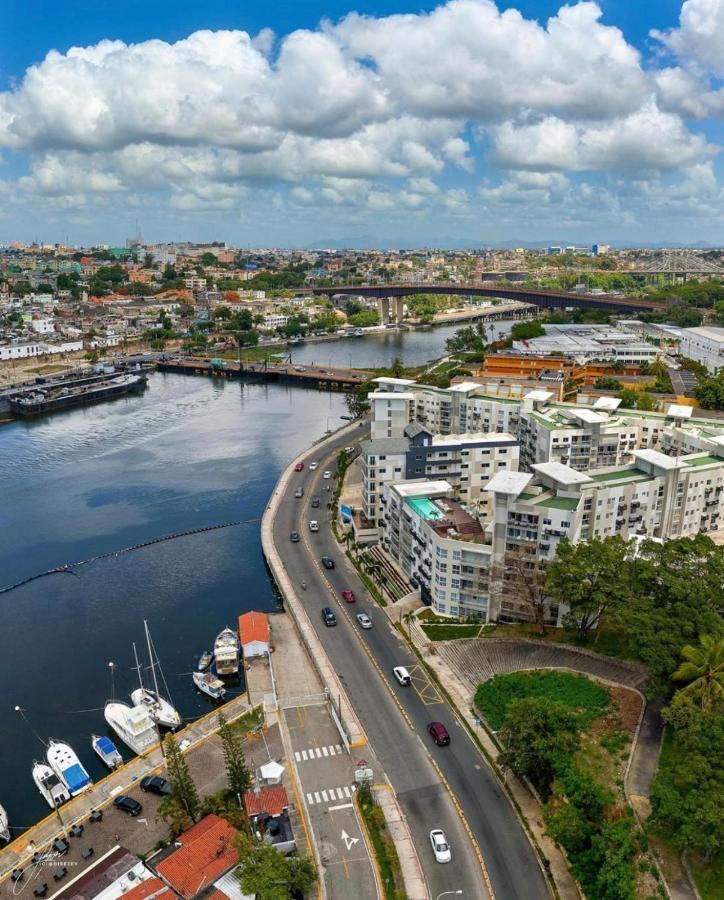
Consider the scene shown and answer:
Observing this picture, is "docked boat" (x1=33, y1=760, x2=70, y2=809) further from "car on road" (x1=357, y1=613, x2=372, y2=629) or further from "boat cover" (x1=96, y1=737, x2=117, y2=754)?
"car on road" (x1=357, y1=613, x2=372, y2=629)

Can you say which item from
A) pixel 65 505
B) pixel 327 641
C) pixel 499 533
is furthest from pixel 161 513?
pixel 499 533

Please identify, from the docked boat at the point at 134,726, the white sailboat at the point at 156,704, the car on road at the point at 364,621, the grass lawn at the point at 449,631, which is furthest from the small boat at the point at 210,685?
the grass lawn at the point at 449,631

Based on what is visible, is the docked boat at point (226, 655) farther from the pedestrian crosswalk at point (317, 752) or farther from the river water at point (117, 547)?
the pedestrian crosswalk at point (317, 752)

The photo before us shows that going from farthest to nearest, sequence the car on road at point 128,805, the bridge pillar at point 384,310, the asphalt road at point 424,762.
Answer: the bridge pillar at point 384,310 < the car on road at point 128,805 < the asphalt road at point 424,762

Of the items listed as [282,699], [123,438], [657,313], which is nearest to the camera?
[282,699]

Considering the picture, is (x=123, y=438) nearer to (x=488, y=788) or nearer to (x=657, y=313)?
(x=488, y=788)
